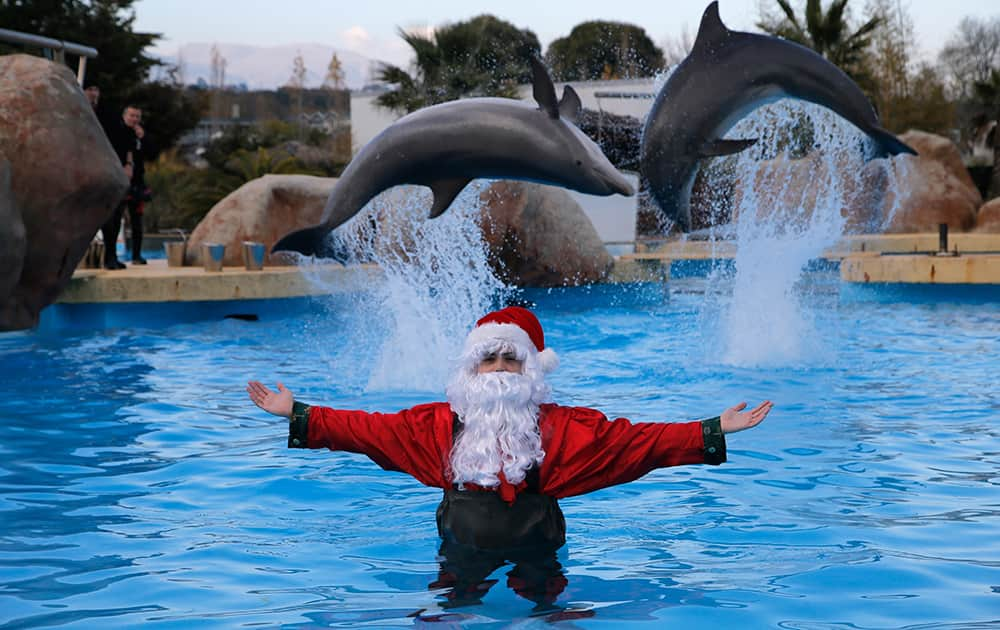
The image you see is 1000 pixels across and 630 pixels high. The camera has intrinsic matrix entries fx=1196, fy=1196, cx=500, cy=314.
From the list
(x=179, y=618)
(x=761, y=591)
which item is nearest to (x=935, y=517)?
(x=761, y=591)

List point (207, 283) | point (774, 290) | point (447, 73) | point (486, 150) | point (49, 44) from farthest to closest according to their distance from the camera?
1. point (447, 73)
2. point (207, 283)
3. point (49, 44)
4. point (774, 290)
5. point (486, 150)

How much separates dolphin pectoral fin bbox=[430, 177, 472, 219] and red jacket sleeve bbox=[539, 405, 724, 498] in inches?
122

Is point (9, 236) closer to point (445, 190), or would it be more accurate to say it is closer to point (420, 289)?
point (420, 289)

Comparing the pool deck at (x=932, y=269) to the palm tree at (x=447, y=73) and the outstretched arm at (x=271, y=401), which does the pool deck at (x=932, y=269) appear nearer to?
the outstretched arm at (x=271, y=401)

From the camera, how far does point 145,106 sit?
33469mm

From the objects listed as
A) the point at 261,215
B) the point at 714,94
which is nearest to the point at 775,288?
the point at 714,94

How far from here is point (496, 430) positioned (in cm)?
346

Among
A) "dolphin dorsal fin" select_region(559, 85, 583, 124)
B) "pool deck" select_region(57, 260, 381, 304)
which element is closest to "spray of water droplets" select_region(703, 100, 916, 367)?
"dolphin dorsal fin" select_region(559, 85, 583, 124)

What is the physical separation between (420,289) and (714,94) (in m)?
4.25

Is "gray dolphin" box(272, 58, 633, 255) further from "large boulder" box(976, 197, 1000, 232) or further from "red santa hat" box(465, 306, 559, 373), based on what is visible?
"large boulder" box(976, 197, 1000, 232)

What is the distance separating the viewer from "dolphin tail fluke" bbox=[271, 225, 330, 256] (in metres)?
6.82

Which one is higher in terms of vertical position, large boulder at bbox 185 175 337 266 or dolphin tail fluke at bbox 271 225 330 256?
large boulder at bbox 185 175 337 266

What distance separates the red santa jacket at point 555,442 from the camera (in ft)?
11.2

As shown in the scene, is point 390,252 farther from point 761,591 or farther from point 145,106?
point 145,106
